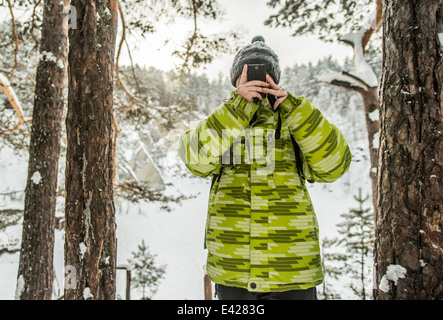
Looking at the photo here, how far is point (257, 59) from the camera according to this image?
1.58m

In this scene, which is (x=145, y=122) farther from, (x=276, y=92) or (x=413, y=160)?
(x=413, y=160)

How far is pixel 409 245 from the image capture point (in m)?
1.20

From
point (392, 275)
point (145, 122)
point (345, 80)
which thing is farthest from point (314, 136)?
point (145, 122)

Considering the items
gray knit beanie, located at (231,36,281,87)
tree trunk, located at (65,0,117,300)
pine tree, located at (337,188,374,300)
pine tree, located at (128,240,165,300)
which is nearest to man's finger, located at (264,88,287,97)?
gray knit beanie, located at (231,36,281,87)

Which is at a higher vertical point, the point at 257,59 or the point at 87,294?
the point at 257,59

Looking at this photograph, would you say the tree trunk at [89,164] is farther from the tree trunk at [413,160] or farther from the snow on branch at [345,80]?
the snow on branch at [345,80]

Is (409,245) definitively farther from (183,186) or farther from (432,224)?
(183,186)

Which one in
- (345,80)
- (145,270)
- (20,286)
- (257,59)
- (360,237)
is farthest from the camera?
(145,270)

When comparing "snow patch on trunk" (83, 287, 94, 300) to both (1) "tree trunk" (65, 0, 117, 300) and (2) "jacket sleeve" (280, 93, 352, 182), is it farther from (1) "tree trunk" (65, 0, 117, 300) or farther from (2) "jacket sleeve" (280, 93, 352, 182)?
(2) "jacket sleeve" (280, 93, 352, 182)

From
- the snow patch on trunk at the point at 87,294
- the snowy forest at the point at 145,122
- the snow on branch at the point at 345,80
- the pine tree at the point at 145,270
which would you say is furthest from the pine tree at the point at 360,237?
the pine tree at the point at 145,270

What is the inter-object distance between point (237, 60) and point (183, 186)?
30.8 m

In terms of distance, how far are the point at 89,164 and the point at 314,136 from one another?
1782 millimetres

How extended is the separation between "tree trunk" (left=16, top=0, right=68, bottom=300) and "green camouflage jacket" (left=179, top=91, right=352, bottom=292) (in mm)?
3804
